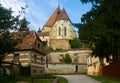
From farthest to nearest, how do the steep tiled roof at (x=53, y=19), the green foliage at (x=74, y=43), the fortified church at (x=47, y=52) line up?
the steep tiled roof at (x=53, y=19)
the green foliage at (x=74, y=43)
the fortified church at (x=47, y=52)

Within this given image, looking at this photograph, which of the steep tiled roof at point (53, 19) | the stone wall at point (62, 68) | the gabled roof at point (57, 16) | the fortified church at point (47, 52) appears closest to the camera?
the fortified church at point (47, 52)

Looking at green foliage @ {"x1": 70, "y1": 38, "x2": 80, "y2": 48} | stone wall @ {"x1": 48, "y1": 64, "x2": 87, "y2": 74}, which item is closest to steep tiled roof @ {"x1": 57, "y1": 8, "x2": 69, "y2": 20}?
green foliage @ {"x1": 70, "y1": 38, "x2": 80, "y2": 48}

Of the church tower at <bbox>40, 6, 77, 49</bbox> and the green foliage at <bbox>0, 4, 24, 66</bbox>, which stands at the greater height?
the church tower at <bbox>40, 6, 77, 49</bbox>

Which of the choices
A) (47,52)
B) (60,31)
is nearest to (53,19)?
(60,31)

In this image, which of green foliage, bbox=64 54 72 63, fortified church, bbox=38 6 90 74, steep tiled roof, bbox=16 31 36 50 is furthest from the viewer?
green foliage, bbox=64 54 72 63

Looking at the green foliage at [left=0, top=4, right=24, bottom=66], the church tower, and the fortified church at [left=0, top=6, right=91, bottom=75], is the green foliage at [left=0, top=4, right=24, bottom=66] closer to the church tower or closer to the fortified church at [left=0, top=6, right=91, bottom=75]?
the fortified church at [left=0, top=6, right=91, bottom=75]

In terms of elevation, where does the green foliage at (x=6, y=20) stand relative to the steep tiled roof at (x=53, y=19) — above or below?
below

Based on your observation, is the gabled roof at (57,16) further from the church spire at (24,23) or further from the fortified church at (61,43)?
the church spire at (24,23)

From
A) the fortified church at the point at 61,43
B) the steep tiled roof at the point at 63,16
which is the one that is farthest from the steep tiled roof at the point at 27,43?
the steep tiled roof at the point at 63,16

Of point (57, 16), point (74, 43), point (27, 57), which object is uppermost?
point (57, 16)

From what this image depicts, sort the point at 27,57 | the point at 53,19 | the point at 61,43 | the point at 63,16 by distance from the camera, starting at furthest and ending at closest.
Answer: the point at 53,19 < the point at 63,16 < the point at 61,43 < the point at 27,57

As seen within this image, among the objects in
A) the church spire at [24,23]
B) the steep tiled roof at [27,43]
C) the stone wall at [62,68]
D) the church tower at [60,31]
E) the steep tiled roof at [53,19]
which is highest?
the steep tiled roof at [53,19]

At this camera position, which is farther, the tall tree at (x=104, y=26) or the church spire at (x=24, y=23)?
the church spire at (x=24, y=23)

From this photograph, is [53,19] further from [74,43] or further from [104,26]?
[104,26]
